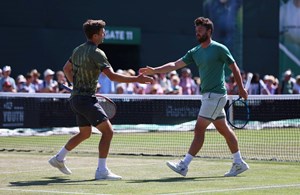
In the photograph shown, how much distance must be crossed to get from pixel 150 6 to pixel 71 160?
1591cm

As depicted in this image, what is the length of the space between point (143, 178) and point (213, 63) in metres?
1.80

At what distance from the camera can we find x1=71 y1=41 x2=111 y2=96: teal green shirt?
11562mm

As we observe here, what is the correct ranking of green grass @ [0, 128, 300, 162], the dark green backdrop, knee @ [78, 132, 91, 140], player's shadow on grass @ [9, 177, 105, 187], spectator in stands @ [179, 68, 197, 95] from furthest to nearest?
the dark green backdrop → spectator in stands @ [179, 68, 197, 95] → green grass @ [0, 128, 300, 162] → knee @ [78, 132, 91, 140] → player's shadow on grass @ [9, 177, 105, 187]

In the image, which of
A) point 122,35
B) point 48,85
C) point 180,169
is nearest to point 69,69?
point 180,169

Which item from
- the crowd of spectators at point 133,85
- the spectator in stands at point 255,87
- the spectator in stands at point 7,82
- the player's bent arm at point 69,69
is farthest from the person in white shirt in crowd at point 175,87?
the player's bent arm at point 69,69

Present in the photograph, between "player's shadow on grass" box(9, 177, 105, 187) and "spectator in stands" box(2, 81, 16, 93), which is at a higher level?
"spectator in stands" box(2, 81, 16, 93)

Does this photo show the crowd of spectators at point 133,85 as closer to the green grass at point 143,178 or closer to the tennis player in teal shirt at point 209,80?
the green grass at point 143,178

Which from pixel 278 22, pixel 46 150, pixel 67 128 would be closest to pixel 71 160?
pixel 46 150

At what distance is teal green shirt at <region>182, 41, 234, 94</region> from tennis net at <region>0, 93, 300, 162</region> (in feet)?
15.4

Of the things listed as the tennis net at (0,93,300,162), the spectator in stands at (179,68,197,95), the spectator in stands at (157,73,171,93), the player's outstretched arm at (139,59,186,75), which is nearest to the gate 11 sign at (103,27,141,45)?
the spectator in stands at (157,73,171,93)

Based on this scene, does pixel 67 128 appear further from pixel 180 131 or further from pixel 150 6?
pixel 150 6

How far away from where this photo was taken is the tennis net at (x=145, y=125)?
1788 centimetres

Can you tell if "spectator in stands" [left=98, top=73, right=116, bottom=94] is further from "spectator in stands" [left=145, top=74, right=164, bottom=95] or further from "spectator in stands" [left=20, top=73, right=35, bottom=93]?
"spectator in stands" [left=20, top=73, right=35, bottom=93]

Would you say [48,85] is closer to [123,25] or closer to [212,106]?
[123,25]
